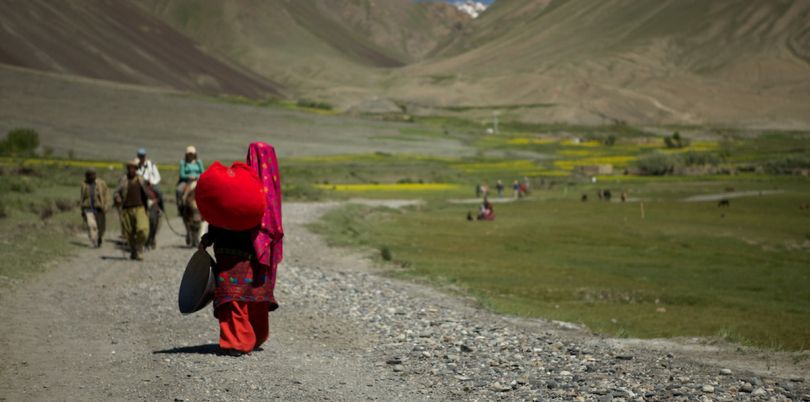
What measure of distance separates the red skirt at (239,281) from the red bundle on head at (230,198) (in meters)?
0.38

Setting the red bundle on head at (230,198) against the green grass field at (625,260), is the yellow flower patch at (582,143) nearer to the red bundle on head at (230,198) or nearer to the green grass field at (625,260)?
the green grass field at (625,260)

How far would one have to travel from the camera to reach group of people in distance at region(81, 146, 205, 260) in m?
19.2

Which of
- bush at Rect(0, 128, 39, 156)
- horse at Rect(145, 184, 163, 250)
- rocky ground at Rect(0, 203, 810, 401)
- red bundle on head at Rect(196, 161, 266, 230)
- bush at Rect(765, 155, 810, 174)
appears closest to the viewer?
rocky ground at Rect(0, 203, 810, 401)

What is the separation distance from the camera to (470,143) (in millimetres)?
111000

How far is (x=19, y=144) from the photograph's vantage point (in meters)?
66.1

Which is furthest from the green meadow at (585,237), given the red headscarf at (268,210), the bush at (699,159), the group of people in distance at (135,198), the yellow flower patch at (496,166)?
the red headscarf at (268,210)

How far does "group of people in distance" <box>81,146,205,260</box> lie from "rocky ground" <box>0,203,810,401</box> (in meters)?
2.61

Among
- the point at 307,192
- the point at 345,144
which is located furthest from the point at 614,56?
the point at 307,192

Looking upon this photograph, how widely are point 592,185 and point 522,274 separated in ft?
131

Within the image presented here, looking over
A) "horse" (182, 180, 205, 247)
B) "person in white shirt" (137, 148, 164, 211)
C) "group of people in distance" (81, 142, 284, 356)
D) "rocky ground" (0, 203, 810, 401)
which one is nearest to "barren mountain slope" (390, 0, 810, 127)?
"horse" (182, 180, 205, 247)

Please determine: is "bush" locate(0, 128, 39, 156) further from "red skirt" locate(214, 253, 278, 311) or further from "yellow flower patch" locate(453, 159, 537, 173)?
"red skirt" locate(214, 253, 278, 311)

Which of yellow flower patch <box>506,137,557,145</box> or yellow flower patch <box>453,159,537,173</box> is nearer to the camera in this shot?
yellow flower patch <box>453,159,537,173</box>

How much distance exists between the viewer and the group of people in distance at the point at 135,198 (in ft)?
63.0

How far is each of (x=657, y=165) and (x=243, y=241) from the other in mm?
65329
